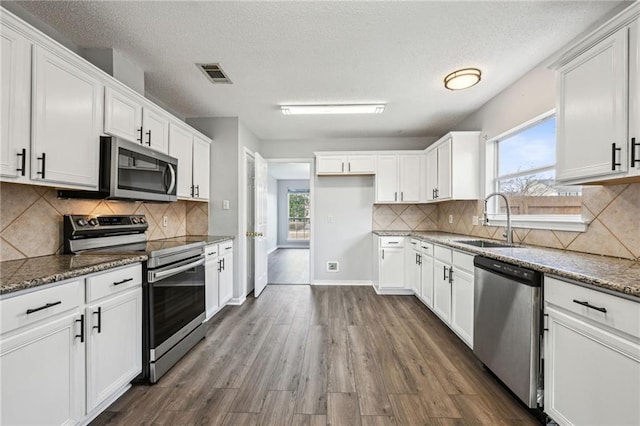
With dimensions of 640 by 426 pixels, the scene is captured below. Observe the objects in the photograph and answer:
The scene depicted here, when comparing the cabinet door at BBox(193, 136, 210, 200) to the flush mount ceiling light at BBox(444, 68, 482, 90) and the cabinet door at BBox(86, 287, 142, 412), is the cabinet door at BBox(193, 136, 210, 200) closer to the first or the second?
the cabinet door at BBox(86, 287, 142, 412)

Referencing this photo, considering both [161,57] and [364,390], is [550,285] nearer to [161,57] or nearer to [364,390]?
[364,390]

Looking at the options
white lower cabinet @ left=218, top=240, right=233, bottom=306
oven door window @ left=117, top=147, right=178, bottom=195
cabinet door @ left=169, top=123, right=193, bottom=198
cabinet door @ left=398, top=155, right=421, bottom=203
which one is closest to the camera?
oven door window @ left=117, top=147, right=178, bottom=195

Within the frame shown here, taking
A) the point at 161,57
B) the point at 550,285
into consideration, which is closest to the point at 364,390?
the point at 550,285

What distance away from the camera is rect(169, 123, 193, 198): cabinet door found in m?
2.81

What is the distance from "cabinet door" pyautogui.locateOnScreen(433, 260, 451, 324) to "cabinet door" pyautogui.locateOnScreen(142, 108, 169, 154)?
3.04m

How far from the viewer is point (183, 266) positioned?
225cm

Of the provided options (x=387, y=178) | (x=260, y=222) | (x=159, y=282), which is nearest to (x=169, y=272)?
(x=159, y=282)

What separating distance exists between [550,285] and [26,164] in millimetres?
2895

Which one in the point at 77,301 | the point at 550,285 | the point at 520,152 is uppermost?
the point at 520,152

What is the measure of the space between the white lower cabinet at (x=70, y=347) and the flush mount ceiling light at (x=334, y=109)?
2.31 m

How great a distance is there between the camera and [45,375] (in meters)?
1.26

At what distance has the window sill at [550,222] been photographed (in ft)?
6.46

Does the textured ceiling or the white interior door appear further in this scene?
the white interior door

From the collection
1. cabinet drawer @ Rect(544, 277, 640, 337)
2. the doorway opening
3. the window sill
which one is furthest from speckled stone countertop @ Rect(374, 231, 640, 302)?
the doorway opening
